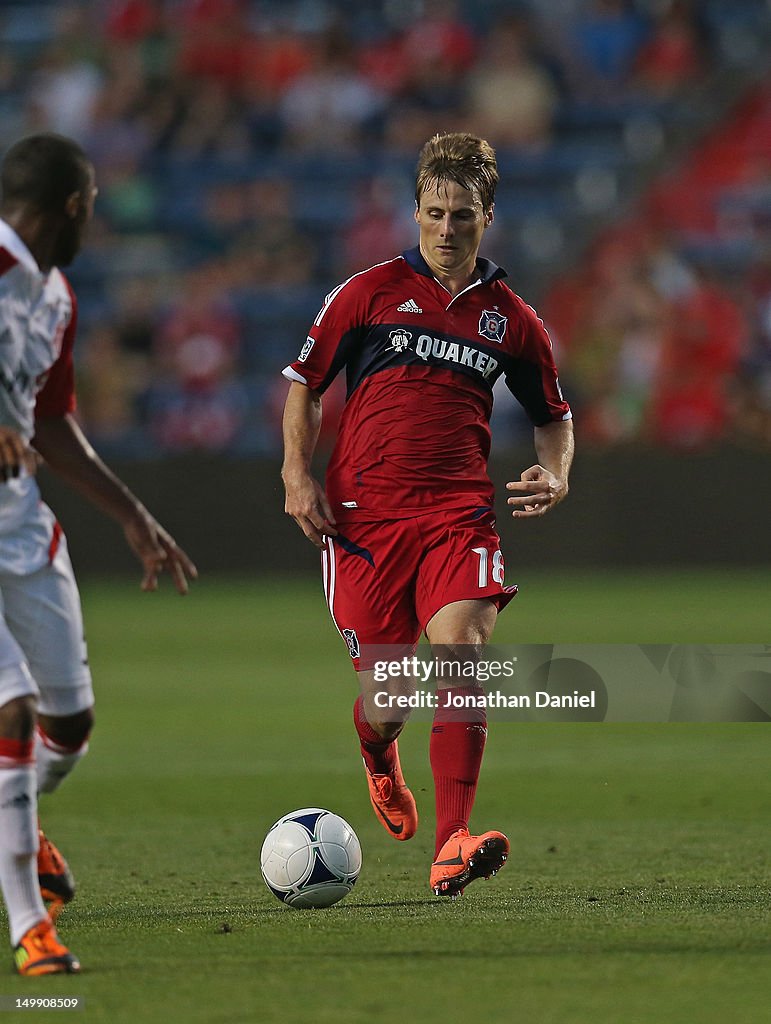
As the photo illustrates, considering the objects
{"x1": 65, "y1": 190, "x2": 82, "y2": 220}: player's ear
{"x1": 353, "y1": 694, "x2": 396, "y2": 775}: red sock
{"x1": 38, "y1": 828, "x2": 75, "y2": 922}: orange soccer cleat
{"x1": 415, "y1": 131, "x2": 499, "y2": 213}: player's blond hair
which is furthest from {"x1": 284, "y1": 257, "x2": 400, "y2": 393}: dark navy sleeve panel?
{"x1": 38, "y1": 828, "x2": 75, "y2": 922}: orange soccer cleat

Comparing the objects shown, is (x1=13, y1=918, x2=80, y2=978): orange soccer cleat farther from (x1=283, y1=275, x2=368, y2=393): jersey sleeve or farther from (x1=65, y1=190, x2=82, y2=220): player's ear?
(x1=283, y1=275, x2=368, y2=393): jersey sleeve

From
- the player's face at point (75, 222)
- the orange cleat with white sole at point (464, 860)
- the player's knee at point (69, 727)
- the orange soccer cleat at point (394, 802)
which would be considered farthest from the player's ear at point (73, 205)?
the orange soccer cleat at point (394, 802)

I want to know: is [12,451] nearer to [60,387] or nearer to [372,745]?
[60,387]

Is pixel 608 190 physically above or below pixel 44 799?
above

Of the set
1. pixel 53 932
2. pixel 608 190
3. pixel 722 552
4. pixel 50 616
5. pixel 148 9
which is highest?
pixel 148 9

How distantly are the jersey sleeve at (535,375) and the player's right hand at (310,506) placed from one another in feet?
2.41

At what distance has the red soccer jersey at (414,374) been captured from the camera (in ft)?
19.2

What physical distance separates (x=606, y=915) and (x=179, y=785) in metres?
3.43

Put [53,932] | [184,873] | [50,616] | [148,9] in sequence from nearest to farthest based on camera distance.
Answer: [53,932] → [50,616] → [184,873] → [148,9]

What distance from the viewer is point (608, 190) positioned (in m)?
20.1

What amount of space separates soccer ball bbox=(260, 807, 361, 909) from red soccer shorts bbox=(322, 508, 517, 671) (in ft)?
2.26

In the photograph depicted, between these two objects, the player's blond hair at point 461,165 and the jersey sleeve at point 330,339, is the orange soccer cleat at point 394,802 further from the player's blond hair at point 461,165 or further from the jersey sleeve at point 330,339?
the player's blond hair at point 461,165

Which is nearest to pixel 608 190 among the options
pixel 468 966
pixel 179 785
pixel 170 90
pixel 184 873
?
pixel 170 90

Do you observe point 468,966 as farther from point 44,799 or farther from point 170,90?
point 170,90
